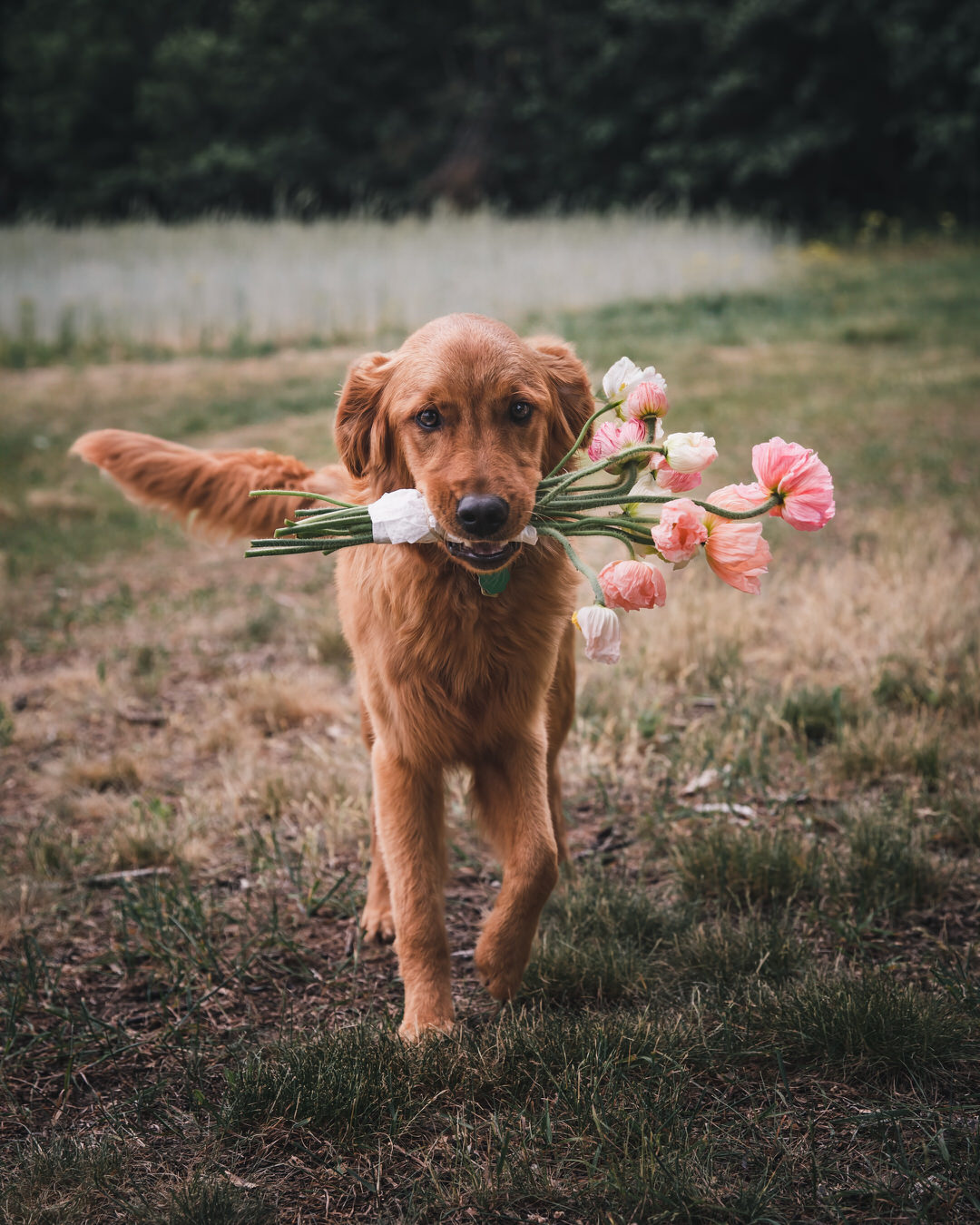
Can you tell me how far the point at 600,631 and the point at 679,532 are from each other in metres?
0.22

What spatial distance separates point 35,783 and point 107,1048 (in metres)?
1.54

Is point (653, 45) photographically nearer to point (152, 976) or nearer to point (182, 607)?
point (182, 607)

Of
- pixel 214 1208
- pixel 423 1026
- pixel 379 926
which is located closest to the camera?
pixel 214 1208

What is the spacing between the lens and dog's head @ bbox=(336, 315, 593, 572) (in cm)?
204

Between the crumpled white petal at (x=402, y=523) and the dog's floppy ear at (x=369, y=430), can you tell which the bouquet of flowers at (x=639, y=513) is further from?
the dog's floppy ear at (x=369, y=430)

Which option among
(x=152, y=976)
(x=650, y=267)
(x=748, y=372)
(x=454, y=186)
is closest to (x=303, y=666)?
(x=152, y=976)

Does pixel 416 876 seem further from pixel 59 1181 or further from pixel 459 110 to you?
pixel 459 110

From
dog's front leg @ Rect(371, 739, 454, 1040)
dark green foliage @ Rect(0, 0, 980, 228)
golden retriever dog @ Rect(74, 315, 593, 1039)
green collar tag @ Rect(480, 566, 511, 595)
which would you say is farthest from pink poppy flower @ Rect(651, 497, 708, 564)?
dark green foliage @ Rect(0, 0, 980, 228)

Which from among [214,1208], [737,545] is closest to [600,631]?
[737,545]

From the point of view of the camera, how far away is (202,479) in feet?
10.1

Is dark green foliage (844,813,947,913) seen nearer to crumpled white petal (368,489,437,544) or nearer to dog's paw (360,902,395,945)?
dog's paw (360,902,395,945)

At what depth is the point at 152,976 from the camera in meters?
2.49

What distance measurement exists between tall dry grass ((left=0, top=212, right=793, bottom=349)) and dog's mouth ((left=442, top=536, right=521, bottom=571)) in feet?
32.3

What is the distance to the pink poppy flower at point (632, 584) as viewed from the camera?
1.85 meters
